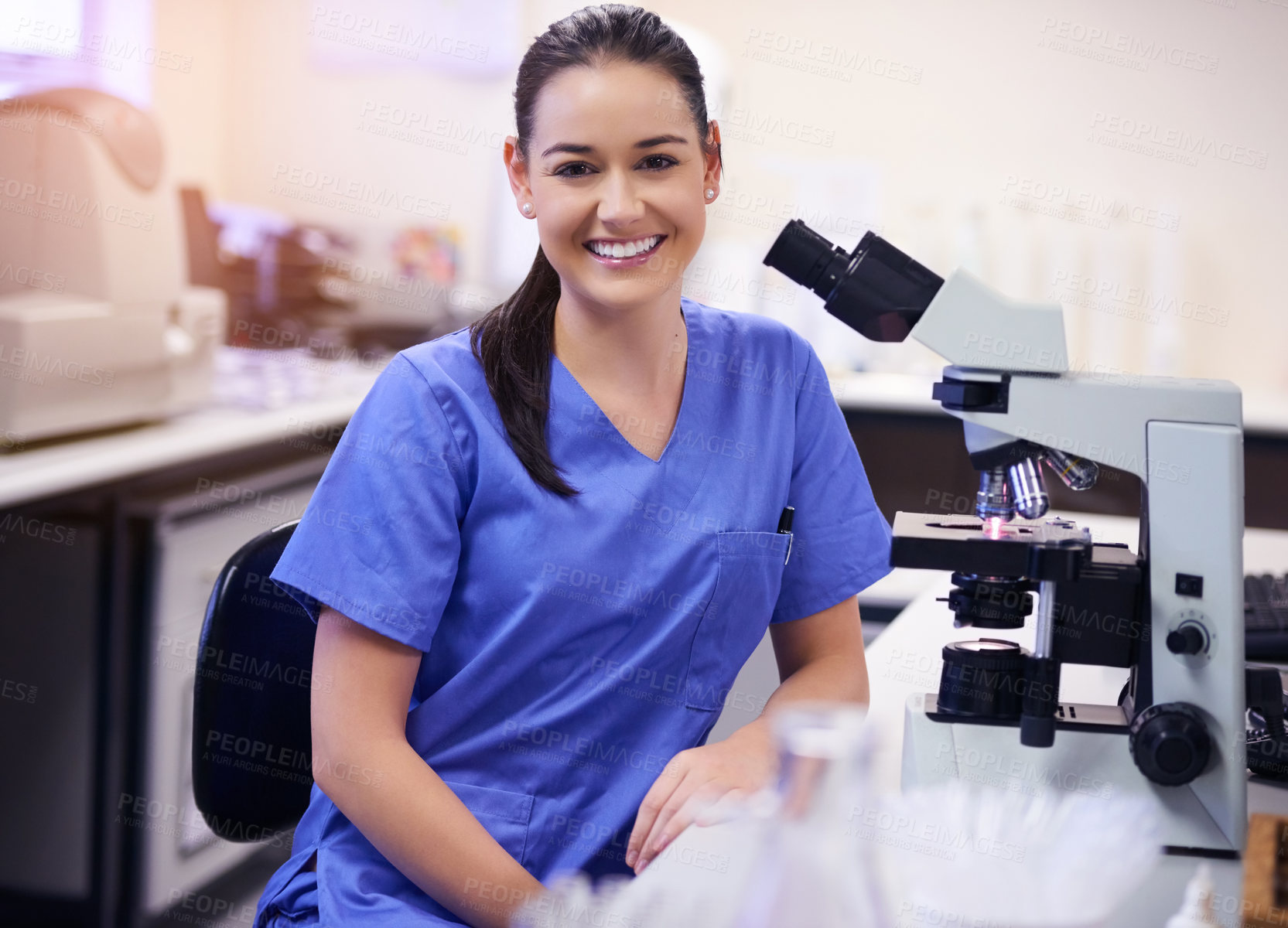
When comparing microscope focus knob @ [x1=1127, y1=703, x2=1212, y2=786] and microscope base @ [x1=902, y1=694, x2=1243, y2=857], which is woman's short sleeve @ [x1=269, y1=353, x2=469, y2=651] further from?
microscope focus knob @ [x1=1127, y1=703, x2=1212, y2=786]

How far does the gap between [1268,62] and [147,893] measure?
308 centimetres

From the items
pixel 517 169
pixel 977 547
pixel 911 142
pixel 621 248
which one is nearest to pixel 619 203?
pixel 621 248

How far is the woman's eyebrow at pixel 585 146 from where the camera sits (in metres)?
1.00

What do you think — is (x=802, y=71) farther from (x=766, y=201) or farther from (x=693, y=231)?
(x=693, y=231)

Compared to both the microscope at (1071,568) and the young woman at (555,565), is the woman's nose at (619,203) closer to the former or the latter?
the young woman at (555,565)

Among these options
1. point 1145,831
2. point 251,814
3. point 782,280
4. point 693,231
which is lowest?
point 251,814

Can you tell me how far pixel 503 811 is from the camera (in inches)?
38.1

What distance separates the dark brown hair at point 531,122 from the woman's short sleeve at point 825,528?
0.27 metres

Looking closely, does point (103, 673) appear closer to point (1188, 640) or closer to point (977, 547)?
point (977, 547)

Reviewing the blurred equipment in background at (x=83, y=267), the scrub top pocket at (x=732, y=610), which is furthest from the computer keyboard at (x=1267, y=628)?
the blurred equipment in background at (x=83, y=267)

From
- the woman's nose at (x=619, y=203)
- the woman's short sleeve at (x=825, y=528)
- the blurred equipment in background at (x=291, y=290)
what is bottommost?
the woman's short sleeve at (x=825, y=528)

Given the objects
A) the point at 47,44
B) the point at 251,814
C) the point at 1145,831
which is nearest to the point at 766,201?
the point at 47,44

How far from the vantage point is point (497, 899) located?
893 millimetres

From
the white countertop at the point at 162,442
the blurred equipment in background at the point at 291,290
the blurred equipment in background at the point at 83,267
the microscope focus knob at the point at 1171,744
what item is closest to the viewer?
the microscope focus knob at the point at 1171,744
